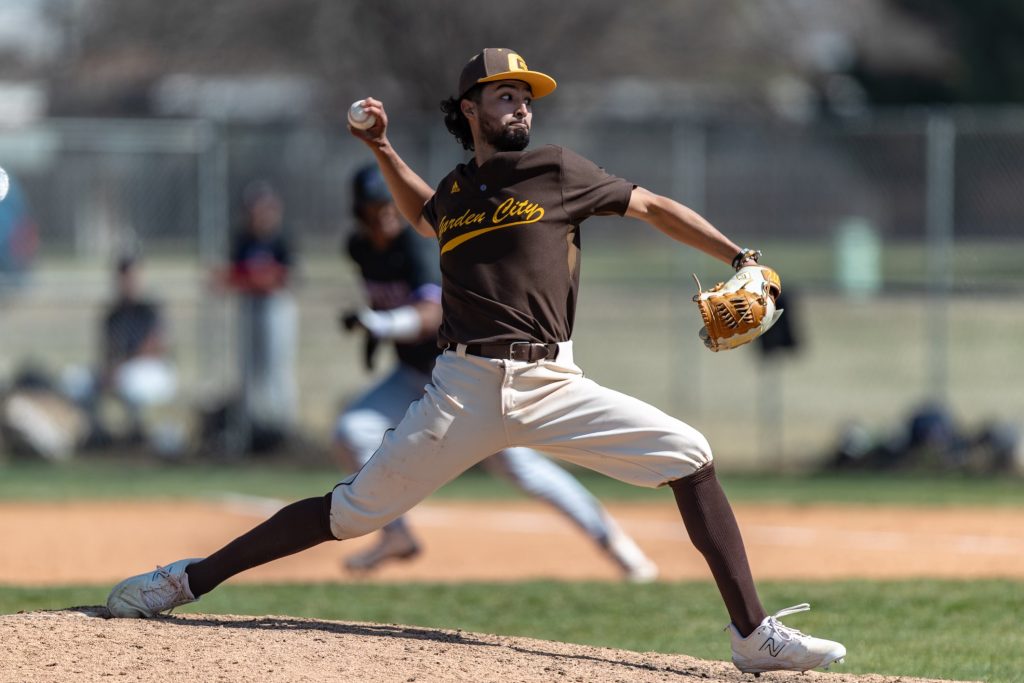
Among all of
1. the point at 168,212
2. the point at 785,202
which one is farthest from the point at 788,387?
the point at 168,212

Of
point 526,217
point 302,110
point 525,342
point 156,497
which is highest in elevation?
point 302,110

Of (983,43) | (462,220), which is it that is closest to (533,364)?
(462,220)

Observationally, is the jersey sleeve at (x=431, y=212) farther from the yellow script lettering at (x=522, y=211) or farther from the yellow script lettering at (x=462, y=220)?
the yellow script lettering at (x=522, y=211)

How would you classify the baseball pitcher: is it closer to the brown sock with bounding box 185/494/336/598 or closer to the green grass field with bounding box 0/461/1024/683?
the brown sock with bounding box 185/494/336/598

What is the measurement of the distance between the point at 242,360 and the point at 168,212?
3699mm

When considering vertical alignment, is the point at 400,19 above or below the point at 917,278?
above

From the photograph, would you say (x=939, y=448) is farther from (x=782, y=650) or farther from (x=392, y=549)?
(x=782, y=650)

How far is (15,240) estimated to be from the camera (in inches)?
570

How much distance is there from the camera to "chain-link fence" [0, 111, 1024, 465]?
1378cm

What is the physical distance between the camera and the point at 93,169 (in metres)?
17.3

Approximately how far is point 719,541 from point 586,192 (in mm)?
1218

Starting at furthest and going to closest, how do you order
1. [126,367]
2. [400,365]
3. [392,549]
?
[126,367] < [392,549] < [400,365]

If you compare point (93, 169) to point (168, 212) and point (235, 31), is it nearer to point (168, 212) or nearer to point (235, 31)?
point (168, 212)

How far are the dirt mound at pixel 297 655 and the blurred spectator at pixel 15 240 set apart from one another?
955 centimetres
